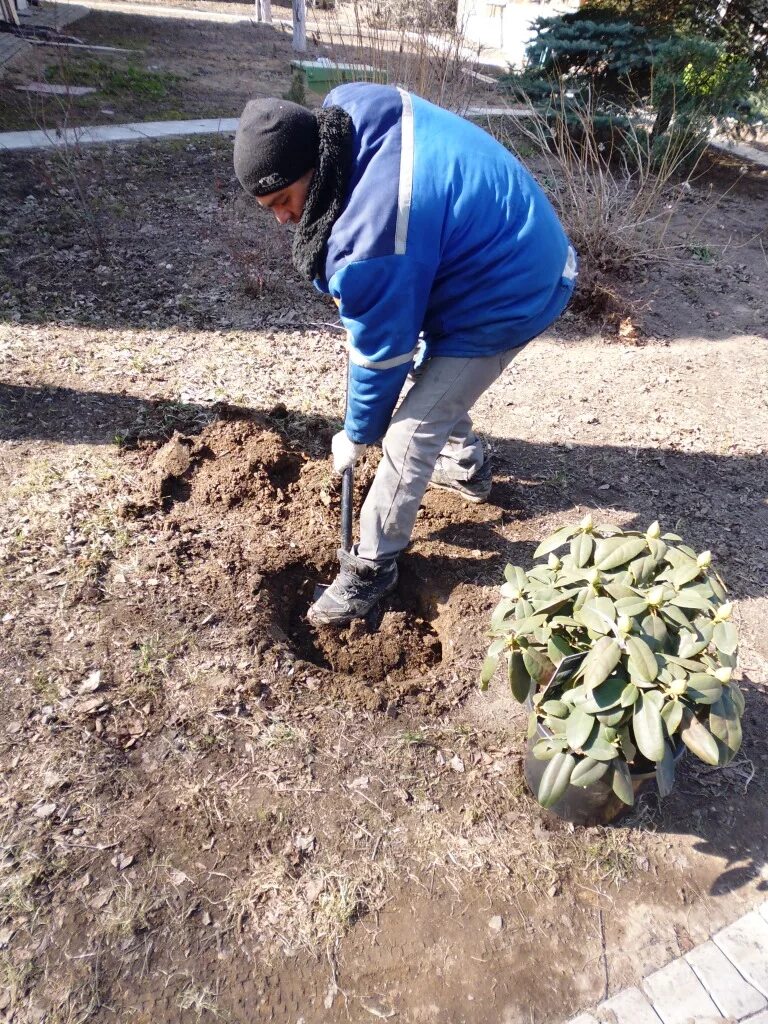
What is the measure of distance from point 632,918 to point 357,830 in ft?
2.91

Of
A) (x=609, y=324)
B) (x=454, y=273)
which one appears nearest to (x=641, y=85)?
(x=609, y=324)

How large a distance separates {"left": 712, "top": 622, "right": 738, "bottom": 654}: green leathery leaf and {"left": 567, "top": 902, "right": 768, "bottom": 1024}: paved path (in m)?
0.93

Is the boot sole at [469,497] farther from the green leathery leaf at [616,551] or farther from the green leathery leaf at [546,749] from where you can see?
the green leathery leaf at [546,749]

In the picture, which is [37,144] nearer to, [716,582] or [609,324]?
[609,324]

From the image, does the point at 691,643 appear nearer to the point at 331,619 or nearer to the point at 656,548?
the point at 656,548

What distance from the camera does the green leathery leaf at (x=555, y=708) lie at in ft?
6.56

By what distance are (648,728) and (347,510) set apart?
1548 mm

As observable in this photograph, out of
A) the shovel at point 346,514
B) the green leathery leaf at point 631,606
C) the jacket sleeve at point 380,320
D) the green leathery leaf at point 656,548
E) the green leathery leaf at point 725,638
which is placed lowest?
the shovel at point 346,514

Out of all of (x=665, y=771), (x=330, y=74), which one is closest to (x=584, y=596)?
(x=665, y=771)

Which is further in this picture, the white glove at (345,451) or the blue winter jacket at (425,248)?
the white glove at (345,451)

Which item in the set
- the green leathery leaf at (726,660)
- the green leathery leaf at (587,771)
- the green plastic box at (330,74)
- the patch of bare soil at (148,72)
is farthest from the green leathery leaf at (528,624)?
the patch of bare soil at (148,72)

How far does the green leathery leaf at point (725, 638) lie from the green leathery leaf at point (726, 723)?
138 millimetres

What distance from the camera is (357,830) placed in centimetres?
227

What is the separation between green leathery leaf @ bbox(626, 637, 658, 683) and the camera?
72.5 inches
